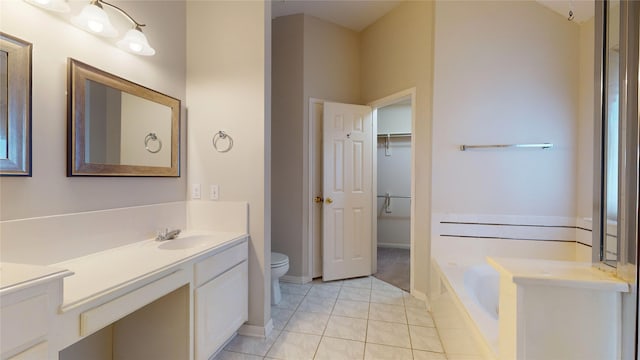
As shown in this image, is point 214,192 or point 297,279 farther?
point 297,279

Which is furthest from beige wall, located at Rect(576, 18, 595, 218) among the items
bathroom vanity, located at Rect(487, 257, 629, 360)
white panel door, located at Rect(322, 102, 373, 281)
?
white panel door, located at Rect(322, 102, 373, 281)

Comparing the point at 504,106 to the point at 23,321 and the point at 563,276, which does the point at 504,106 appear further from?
the point at 23,321

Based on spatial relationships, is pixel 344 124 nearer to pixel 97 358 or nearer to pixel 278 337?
pixel 278 337

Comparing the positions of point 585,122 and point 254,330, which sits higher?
point 585,122

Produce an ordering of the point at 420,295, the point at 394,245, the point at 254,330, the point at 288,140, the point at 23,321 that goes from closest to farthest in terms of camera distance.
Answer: the point at 23,321, the point at 254,330, the point at 420,295, the point at 288,140, the point at 394,245

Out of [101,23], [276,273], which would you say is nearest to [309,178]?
[276,273]

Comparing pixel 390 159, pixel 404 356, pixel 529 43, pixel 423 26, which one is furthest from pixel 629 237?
pixel 390 159

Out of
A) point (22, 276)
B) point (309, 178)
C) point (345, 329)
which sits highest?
point (309, 178)

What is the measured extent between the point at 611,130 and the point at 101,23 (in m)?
2.13

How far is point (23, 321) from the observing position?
2.42 ft

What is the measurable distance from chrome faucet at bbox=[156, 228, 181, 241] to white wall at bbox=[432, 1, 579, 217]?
2.08 metres

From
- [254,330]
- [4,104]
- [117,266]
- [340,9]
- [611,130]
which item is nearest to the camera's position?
[611,130]

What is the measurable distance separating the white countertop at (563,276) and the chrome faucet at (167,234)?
5.82 feet

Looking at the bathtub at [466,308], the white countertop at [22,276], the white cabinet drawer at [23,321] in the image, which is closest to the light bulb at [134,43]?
the white countertop at [22,276]
